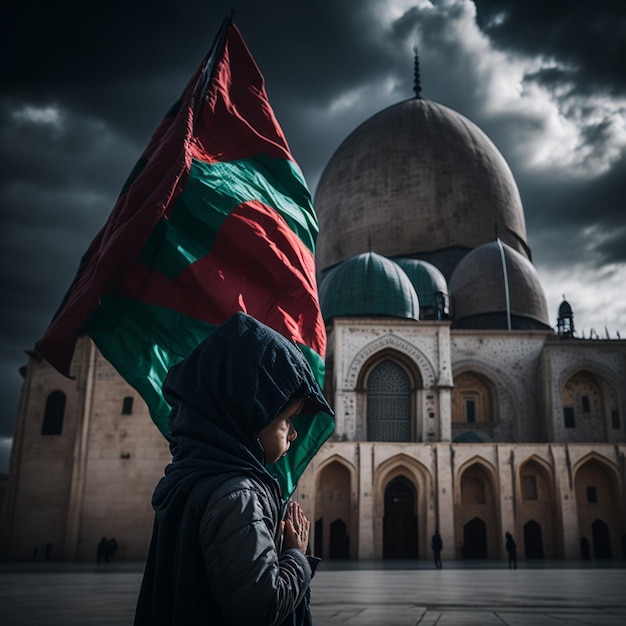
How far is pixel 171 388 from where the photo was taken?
2.01 meters

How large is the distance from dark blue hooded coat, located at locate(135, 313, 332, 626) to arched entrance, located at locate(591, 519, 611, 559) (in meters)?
26.3

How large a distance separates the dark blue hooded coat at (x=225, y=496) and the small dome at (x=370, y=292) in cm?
2668

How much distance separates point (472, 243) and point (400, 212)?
4422mm

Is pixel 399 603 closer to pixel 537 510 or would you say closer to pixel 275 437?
pixel 275 437

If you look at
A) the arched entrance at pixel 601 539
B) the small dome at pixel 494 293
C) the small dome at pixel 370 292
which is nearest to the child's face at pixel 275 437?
the arched entrance at pixel 601 539

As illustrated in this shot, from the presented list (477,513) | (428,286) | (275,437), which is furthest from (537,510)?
(275,437)

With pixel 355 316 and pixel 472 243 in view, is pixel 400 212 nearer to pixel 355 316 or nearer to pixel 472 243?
pixel 472 243

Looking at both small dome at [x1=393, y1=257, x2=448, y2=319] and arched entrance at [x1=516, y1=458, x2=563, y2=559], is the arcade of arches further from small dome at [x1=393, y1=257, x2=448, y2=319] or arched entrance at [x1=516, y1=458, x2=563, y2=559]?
small dome at [x1=393, y1=257, x2=448, y2=319]

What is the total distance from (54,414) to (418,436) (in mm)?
13659

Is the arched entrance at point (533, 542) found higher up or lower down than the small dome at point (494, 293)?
lower down

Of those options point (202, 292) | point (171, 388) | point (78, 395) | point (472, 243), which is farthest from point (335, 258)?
point (171, 388)

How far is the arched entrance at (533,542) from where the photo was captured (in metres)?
24.2

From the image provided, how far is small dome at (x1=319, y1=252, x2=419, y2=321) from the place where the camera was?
28703mm

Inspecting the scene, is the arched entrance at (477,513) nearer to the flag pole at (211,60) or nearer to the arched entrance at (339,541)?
the arched entrance at (339,541)
